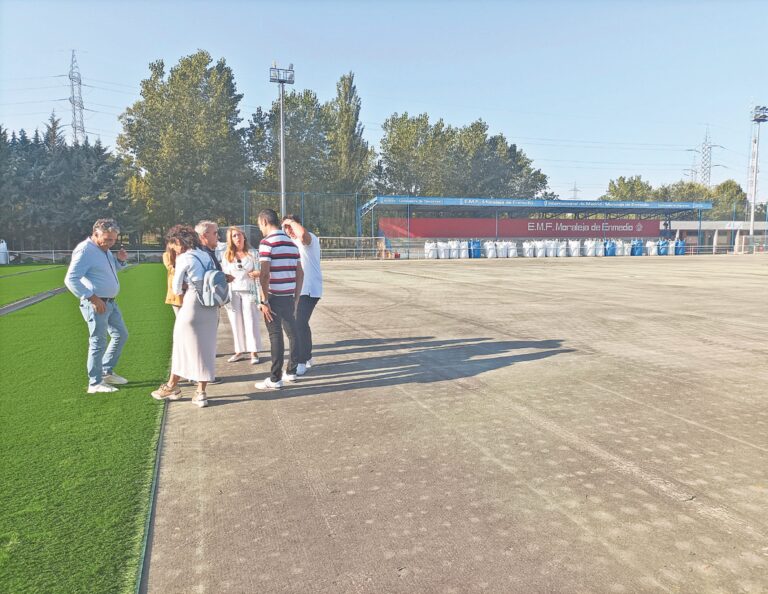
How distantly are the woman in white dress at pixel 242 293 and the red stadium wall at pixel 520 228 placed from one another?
43504mm

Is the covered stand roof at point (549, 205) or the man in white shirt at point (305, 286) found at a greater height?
the covered stand roof at point (549, 205)

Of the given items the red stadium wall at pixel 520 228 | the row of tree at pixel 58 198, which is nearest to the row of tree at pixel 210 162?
the row of tree at pixel 58 198

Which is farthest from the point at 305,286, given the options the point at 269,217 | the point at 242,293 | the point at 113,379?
the point at 113,379

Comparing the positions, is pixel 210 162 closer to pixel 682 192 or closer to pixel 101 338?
pixel 101 338

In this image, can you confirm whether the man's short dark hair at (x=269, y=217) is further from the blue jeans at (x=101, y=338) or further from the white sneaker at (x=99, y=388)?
the white sneaker at (x=99, y=388)

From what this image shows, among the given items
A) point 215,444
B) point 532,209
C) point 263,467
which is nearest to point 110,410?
point 215,444

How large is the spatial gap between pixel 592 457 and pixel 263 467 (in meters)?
2.38

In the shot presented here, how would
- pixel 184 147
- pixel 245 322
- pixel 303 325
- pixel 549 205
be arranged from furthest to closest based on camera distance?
pixel 184 147
pixel 549 205
pixel 245 322
pixel 303 325

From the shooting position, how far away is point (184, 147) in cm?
5459

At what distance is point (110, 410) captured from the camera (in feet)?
16.9

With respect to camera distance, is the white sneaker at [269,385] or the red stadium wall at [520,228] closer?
the white sneaker at [269,385]

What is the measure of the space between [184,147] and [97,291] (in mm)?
53529

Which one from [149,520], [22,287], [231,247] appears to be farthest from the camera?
[22,287]

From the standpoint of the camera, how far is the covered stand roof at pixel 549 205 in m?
45.6
